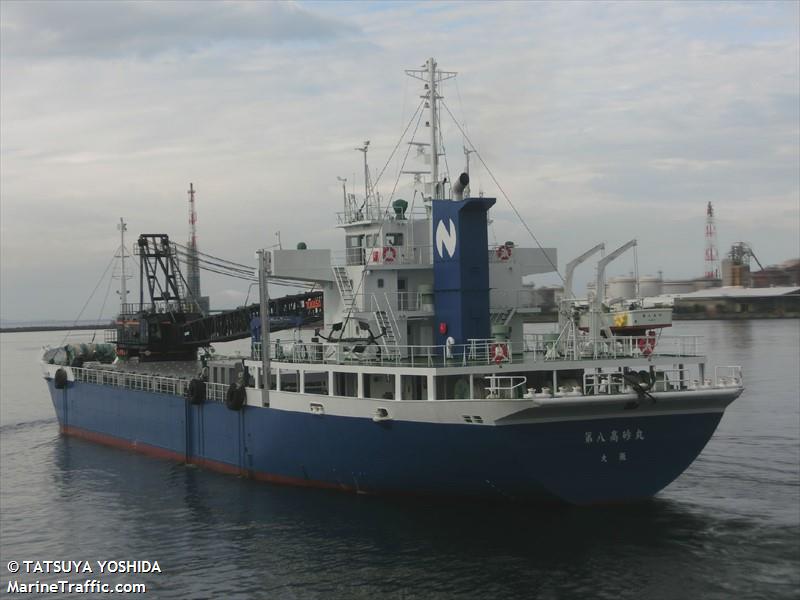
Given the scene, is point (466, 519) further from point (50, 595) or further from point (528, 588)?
point (50, 595)

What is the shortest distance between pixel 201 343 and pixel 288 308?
939cm

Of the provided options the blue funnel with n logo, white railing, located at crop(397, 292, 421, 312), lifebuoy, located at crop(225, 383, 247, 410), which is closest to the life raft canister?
lifebuoy, located at crop(225, 383, 247, 410)

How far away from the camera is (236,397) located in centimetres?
3102

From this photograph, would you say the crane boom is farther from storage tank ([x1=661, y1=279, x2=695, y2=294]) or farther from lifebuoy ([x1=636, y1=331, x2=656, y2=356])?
storage tank ([x1=661, y1=279, x2=695, y2=294])

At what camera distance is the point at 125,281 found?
2057 inches

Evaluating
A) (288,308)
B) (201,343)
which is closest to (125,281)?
(201,343)

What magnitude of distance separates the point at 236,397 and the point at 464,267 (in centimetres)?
929

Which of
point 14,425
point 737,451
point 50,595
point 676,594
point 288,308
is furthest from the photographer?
point 14,425

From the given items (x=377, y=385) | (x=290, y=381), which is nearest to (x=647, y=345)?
(x=377, y=385)

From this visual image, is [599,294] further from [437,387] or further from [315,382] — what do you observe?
[315,382]

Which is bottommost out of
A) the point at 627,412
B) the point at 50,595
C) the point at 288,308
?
the point at 50,595

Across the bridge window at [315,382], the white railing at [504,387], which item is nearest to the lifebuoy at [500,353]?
the white railing at [504,387]

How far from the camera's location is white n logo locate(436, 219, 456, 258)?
1085 inches

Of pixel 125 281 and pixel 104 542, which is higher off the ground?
pixel 125 281
